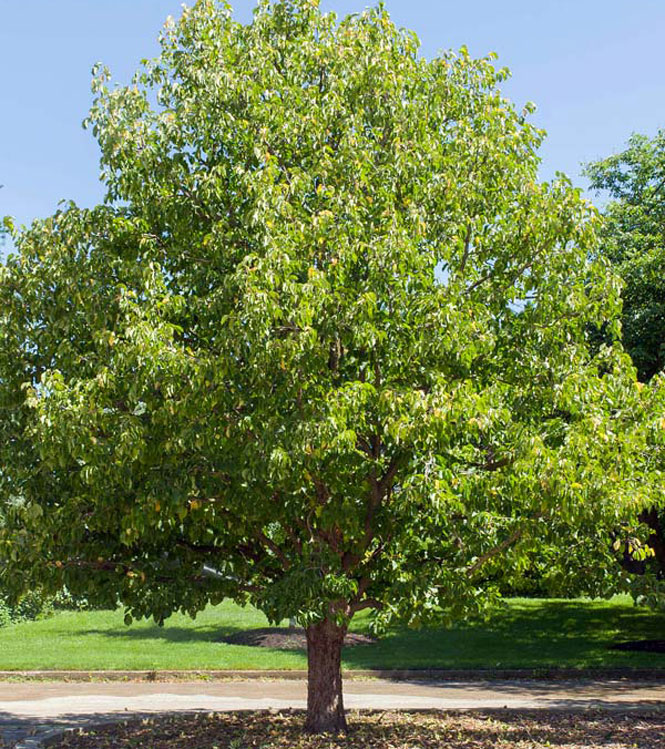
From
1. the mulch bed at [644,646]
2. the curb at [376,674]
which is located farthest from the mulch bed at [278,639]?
the mulch bed at [644,646]

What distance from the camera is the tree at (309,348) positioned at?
9188 millimetres

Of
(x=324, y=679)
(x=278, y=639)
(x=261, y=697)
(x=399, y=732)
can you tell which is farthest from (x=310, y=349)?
(x=278, y=639)

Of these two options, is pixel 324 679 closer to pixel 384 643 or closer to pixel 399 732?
pixel 399 732

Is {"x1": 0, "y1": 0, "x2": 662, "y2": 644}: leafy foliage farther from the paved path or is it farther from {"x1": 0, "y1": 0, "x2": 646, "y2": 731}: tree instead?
the paved path

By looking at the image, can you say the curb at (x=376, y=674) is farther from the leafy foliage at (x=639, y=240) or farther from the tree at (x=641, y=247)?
the leafy foliage at (x=639, y=240)

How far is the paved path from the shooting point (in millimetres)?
15495

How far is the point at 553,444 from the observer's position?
33.3 ft

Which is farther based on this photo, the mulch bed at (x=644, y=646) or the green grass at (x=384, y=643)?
the mulch bed at (x=644, y=646)

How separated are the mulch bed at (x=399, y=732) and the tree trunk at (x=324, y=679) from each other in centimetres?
25

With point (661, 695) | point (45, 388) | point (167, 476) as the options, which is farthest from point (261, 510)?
point (661, 695)

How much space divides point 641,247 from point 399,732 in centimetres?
1436

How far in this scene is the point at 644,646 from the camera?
23.6 m

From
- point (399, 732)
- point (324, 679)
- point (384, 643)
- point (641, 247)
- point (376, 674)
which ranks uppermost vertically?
point (641, 247)

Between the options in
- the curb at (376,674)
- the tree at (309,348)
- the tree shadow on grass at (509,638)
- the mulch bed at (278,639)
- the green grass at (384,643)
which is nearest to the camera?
the tree at (309,348)
